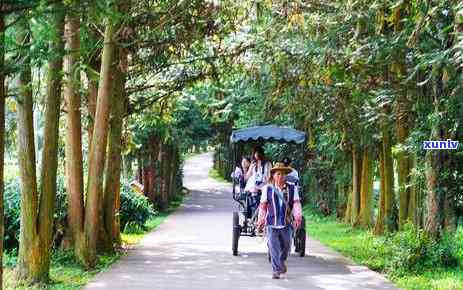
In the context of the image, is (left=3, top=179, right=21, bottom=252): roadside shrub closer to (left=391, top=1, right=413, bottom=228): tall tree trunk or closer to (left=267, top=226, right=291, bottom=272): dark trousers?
(left=267, top=226, right=291, bottom=272): dark trousers

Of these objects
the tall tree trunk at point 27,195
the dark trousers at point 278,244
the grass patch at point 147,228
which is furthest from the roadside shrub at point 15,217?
the dark trousers at point 278,244

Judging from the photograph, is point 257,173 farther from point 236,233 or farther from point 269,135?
point 236,233

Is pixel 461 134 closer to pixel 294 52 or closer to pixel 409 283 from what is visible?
pixel 409 283

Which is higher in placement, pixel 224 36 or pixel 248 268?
pixel 224 36

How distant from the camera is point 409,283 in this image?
481 inches

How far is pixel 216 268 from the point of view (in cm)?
1442

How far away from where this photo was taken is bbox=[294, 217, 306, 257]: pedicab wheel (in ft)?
53.2

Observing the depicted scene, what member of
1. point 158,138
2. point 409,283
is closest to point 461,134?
point 409,283

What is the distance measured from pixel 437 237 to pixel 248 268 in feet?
11.8

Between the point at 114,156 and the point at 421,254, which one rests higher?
the point at 114,156

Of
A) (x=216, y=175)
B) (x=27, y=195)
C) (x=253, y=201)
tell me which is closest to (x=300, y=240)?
(x=253, y=201)

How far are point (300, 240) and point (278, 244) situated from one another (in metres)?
3.61

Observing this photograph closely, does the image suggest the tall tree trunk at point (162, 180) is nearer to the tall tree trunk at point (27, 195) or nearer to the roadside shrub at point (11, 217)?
the roadside shrub at point (11, 217)

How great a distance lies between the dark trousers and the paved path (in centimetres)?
31
